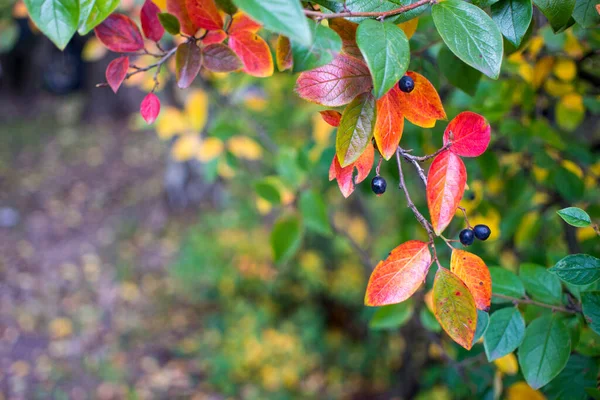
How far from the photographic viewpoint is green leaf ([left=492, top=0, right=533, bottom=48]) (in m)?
0.48

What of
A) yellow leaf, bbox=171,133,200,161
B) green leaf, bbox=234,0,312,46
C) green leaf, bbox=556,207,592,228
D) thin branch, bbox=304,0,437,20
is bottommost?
yellow leaf, bbox=171,133,200,161

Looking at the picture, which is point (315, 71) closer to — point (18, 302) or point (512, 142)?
point (512, 142)

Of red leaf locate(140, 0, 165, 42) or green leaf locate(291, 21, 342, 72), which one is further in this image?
red leaf locate(140, 0, 165, 42)

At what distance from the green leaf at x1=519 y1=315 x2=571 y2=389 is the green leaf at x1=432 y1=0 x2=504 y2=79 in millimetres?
343

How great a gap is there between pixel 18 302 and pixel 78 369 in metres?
0.88

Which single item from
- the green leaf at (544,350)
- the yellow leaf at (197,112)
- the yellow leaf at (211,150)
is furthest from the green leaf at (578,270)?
the yellow leaf at (197,112)

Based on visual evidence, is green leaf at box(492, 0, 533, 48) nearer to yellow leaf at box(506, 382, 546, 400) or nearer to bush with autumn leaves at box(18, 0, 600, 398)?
bush with autumn leaves at box(18, 0, 600, 398)

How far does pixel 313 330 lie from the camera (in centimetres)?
244

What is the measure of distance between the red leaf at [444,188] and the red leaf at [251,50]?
0.21m

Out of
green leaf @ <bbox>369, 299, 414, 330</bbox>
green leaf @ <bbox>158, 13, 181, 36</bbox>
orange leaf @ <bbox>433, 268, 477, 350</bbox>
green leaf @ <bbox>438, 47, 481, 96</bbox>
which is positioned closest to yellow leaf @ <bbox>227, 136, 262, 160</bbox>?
green leaf @ <bbox>369, 299, 414, 330</bbox>

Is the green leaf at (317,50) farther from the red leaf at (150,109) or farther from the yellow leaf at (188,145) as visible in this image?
the yellow leaf at (188,145)

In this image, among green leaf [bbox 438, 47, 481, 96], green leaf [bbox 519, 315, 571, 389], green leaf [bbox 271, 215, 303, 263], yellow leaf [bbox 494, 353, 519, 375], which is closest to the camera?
green leaf [bbox 519, 315, 571, 389]

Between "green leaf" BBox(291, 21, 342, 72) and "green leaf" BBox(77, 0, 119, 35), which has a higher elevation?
"green leaf" BBox(77, 0, 119, 35)

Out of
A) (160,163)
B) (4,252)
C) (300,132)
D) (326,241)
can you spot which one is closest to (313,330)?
(326,241)
